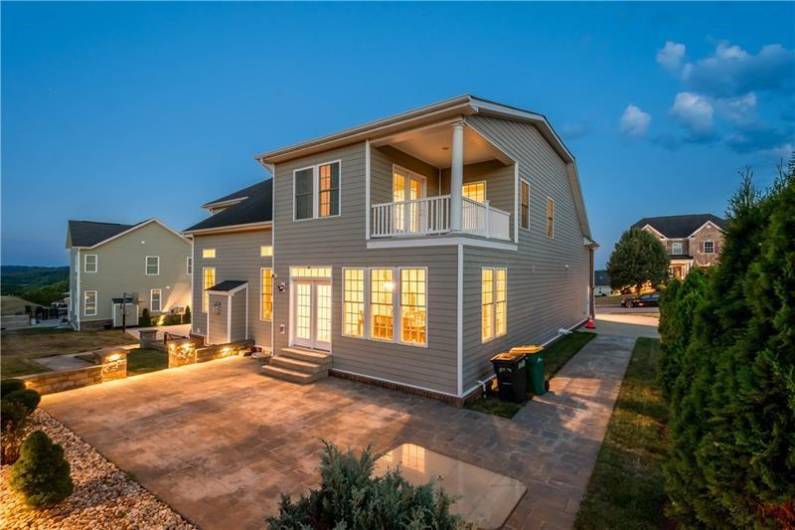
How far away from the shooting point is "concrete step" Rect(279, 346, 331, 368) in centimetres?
891

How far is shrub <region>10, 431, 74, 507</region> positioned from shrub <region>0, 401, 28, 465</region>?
5.24 feet

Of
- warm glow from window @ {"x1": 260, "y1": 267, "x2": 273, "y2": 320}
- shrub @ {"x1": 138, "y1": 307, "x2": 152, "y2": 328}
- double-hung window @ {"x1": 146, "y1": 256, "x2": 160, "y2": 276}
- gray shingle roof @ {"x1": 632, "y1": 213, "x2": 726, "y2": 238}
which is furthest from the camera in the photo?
gray shingle roof @ {"x1": 632, "y1": 213, "x2": 726, "y2": 238}

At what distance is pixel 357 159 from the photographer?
8.62m

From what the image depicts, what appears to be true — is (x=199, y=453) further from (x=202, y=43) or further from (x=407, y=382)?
(x=202, y=43)

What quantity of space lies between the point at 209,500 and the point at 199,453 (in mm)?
1349

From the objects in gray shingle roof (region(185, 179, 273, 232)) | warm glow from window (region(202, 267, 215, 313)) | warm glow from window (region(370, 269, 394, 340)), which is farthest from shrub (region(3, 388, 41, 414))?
warm glow from window (region(202, 267, 215, 313))

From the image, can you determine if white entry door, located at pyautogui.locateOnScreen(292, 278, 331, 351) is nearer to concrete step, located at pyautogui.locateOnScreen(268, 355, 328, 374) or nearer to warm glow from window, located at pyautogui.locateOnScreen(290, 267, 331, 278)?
warm glow from window, located at pyautogui.locateOnScreen(290, 267, 331, 278)

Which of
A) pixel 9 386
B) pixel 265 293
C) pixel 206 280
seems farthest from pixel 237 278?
pixel 9 386

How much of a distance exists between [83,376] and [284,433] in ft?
20.7

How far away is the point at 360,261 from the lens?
8.52 m

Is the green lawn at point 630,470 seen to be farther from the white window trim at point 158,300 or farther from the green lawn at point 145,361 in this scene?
the white window trim at point 158,300

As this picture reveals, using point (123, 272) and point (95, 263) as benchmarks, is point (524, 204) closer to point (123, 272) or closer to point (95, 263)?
point (123, 272)

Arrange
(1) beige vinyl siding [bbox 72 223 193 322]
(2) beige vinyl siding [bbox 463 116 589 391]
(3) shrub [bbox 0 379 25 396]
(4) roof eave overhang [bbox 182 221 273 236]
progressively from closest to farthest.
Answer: (3) shrub [bbox 0 379 25 396] → (2) beige vinyl siding [bbox 463 116 589 391] → (4) roof eave overhang [bbox 182 221 273 236] → (1) beige vinyl siding [bbox 72 223 193 322]

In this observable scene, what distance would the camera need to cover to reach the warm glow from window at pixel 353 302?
8578mm
